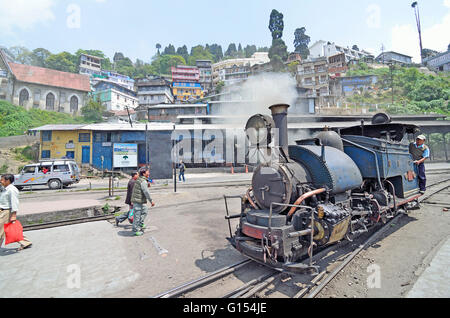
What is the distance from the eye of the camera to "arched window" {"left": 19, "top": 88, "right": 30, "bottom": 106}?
4562 centimetres

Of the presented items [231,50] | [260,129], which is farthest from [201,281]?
[231,50]

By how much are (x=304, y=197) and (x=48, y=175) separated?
19.4 metres

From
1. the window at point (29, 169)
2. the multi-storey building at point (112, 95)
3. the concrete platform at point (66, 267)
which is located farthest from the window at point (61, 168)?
the multi-storey building at point (112, 95)

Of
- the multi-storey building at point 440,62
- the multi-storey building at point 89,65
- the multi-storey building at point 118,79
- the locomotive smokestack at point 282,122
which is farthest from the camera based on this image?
the multi-storey building at point 89,65

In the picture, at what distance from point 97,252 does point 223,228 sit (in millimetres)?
3370

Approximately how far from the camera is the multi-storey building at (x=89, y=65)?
8138 cm

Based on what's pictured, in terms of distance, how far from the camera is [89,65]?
8362cm

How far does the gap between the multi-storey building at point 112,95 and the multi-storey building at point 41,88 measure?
3.55 meters

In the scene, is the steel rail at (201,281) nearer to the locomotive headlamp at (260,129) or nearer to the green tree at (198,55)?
the locomotive headlamp at (260,129)

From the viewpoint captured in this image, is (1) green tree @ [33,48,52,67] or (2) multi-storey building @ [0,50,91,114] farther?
(1) green tree @ [33,48,52,67]

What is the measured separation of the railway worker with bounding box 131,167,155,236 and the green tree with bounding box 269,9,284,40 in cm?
8832

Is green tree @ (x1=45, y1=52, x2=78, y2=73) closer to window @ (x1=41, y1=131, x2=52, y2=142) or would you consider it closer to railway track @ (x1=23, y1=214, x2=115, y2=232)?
window @ (x1=41, y1=131, x2=52, y2=142)

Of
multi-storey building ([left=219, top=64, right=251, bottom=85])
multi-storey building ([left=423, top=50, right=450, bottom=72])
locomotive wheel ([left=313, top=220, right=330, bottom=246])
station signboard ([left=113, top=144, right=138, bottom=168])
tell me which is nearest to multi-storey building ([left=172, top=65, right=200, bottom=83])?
multi-storey building ([left=219, top=64, right=251, bottom=85])
